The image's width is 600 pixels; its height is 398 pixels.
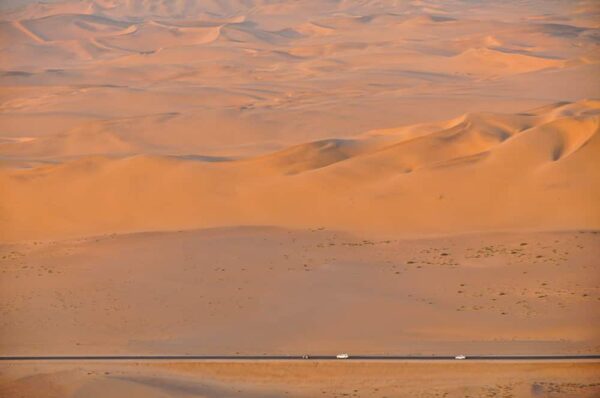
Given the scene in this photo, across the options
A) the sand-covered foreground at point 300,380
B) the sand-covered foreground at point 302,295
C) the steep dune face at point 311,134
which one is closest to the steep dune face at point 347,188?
the steep dune face at point 311,134

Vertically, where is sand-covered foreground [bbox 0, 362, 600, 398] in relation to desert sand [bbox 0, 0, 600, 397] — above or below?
above

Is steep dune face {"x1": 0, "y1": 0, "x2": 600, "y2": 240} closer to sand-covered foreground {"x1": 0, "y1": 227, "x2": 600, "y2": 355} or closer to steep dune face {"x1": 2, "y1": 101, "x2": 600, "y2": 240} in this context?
steep dune face {"x1": 2, "y1": 101, "x2": 600, "y2": 240}

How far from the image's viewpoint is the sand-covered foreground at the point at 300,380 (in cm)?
838

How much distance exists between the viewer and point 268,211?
655 inches

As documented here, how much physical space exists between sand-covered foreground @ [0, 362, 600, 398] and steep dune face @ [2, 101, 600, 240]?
586 cm

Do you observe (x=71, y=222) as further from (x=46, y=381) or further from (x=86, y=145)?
(x=86, y=145)

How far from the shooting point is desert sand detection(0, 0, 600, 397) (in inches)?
383

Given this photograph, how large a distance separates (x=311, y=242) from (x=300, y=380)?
547cm

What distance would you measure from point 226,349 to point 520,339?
123 inches

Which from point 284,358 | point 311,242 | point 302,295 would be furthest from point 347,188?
point 284,358

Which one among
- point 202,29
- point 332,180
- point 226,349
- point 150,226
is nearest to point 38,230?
point 150,226

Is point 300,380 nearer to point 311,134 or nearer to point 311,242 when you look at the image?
point 311,242

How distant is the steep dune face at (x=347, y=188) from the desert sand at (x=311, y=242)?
0.06 metres

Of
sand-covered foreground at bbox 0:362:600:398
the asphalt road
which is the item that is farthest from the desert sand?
the asphalt road
